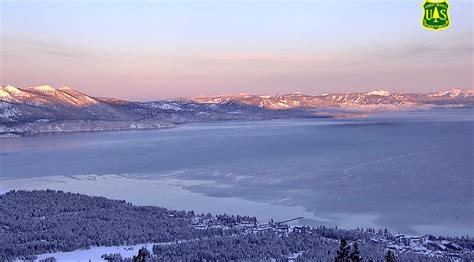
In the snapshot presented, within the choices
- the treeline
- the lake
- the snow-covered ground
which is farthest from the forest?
the lake

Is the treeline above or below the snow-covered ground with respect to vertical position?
above

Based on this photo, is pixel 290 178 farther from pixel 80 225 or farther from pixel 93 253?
pixel 93 253

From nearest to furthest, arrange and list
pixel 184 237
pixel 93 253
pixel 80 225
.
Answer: pixel 93 253, pixel 184 237, pixel 80 225

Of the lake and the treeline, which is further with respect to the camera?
the lake

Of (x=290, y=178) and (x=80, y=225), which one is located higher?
(x=80, y=225)

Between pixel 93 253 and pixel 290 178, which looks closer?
pixel 93 253

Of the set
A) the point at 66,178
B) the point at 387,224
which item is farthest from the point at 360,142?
the point at 387,224

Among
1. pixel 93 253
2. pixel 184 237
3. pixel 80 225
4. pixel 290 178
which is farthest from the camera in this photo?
pixel 290 178

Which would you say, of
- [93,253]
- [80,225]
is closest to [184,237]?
[93,253]

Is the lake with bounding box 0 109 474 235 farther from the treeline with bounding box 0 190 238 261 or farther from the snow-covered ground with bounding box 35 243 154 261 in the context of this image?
the snow-covered ground with bounding box 35 243 154 261
